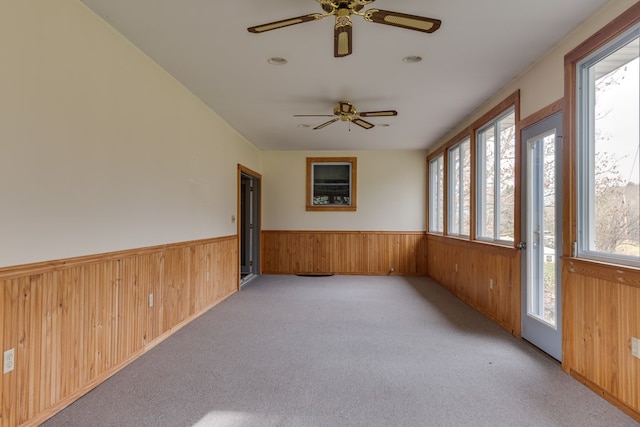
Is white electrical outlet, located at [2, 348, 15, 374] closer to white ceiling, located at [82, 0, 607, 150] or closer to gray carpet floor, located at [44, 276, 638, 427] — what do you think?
gray carpet floor, located at [44, 276, 638, 427]

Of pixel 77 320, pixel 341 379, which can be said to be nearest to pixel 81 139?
pixel 77 320

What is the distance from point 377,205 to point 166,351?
5.11 meters

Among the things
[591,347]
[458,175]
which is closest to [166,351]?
[591,347]

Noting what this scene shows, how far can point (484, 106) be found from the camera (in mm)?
4426

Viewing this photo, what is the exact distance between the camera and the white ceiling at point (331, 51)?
2434 mm

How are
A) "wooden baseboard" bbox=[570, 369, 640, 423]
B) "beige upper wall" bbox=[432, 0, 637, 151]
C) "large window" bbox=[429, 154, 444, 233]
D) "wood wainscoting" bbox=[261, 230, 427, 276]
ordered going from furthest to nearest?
"wood wainscoting" bbox=[261, 230, 427, 276]
"large window" bbox=[429, 154, 444, 233]
"beige upper wall" bbox=[432, 0, 637, 151]
"wooden baseboard" bbox=[570, 369, 640, 423]

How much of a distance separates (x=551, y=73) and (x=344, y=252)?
4.98m

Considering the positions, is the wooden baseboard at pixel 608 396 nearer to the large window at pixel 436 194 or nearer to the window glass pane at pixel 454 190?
the window glass pane at pixel 454 190

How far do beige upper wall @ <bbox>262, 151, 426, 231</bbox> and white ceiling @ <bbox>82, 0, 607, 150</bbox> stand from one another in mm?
2427

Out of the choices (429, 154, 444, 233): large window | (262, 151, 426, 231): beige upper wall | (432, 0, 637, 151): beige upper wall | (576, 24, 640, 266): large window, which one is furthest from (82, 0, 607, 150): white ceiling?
(262, 151, 426, 231): beige upper wall

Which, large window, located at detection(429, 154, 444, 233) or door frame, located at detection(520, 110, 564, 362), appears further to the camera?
large window, located at detection(429, 154, 444, 233)

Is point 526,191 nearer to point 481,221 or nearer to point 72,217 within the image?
point 481,221

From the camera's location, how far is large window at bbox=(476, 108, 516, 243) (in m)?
3.90

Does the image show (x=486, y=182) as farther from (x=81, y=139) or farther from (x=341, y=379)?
(x=81, y=139)
